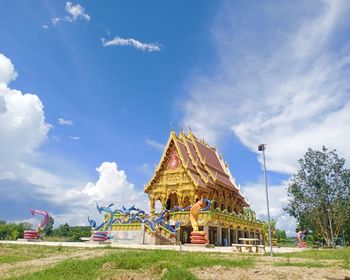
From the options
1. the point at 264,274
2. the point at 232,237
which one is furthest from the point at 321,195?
the point at 264,274

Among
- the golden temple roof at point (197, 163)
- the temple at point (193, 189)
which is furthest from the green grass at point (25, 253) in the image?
the golden temple roof at point (197, 163)

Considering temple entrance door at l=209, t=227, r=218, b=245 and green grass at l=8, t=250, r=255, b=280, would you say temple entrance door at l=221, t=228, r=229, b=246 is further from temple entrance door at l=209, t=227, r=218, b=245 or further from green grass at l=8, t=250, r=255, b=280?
green grass at l=8, t=250, r=255, b=280

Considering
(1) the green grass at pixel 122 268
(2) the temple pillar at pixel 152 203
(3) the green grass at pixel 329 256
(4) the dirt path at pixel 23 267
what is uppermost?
(2) the temple pillar at pixel 152 203

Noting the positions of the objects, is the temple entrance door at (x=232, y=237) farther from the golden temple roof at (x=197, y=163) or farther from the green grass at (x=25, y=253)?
the green grass at (x=25, y=253)

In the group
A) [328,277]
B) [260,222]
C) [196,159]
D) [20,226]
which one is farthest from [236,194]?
[20,226]

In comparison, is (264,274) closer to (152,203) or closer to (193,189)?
(193,189)

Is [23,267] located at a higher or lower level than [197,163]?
lower

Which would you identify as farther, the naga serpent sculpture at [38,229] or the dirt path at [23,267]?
the naga serpent sculpture at [38,229]

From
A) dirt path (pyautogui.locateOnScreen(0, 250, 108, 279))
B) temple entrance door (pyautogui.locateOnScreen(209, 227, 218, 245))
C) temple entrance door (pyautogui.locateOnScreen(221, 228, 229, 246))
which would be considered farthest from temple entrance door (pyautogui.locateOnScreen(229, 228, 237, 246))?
dirt path (pyautogui.locateOnScreen(0, 250, 108, 279))

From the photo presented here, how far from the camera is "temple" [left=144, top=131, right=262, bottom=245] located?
90.6 feet

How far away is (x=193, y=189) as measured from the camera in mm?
29234

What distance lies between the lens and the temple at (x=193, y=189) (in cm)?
2761

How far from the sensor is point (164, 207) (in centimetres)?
3075

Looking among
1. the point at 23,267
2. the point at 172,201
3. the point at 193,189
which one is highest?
the point at 193,189
